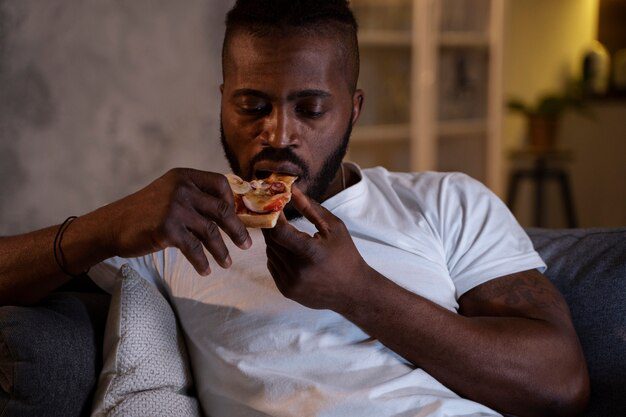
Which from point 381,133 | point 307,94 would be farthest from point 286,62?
point 381,133

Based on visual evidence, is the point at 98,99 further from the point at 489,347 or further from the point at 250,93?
the point at 489,347

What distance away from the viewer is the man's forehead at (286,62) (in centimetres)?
155

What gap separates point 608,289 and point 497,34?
10.8ft

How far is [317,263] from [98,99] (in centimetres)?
134

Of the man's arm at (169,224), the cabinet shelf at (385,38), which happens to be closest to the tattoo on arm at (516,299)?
the man's arm at (169,224)

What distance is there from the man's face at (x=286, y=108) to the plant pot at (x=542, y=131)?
4.23 metres

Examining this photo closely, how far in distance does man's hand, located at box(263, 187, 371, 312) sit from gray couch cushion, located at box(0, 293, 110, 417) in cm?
38

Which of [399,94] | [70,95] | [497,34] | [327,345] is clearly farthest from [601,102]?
[327,345]

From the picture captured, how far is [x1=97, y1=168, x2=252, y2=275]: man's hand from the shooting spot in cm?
119

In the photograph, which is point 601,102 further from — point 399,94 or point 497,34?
point 399,94

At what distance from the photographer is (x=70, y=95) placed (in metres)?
2.30

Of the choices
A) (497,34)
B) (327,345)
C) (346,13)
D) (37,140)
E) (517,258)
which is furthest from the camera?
(497,34)

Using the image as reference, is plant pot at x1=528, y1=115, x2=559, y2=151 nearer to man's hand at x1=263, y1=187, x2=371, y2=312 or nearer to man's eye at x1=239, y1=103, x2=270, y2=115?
man's eye at x1=239, y1=103, x2=270, y2=115

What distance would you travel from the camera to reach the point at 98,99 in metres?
2.38
